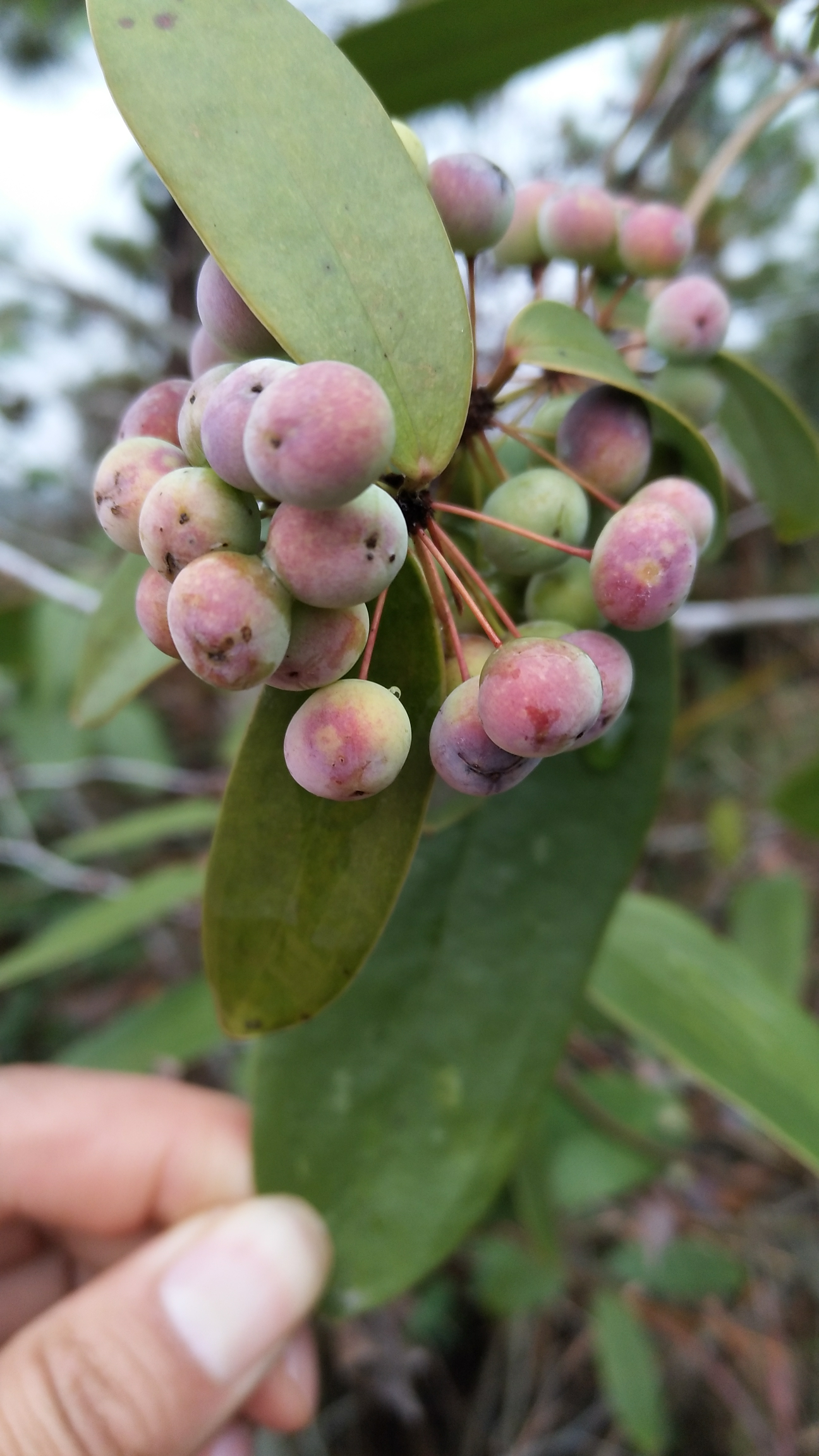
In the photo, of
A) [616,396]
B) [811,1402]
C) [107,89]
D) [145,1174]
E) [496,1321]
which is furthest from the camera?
[496,1321]

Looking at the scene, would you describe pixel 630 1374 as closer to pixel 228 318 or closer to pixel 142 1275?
pixel 142 1275

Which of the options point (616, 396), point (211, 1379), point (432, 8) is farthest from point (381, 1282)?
point (432, 8)

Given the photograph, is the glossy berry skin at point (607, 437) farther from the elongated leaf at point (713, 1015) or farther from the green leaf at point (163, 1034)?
the green leaf at point (163, 1034)

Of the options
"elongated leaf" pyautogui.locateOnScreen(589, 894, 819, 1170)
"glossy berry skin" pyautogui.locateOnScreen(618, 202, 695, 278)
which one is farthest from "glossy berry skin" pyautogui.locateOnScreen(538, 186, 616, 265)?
"elongated leaf" pyautogui.locateOnScreen(589, 894, 819, 1170)

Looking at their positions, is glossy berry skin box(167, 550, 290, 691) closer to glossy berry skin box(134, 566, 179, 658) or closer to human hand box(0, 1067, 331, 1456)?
glossy berry skin box(134, 566, 179, 658)

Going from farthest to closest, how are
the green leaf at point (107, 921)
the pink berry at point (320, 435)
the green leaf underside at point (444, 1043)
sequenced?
1. the green leaf at point (107, 921)
2. the green leaf underside at point (444, 1043)
3. the pink berry at point (320, 435)

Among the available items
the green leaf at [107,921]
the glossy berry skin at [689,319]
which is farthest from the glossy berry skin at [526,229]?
the green leaf at [107,921]

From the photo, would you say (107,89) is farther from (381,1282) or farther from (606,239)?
(381,1282)

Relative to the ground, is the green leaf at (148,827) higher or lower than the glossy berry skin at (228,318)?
lower
